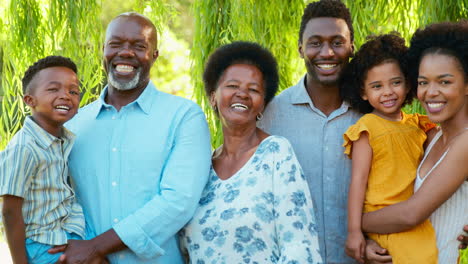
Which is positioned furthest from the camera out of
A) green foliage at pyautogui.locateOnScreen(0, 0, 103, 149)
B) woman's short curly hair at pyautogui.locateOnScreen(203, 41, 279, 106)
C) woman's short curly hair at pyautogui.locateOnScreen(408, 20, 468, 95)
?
green foliage at pyautogui.locateOnScreen(0, 0, 103, 149)

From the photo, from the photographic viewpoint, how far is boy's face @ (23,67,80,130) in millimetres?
2625

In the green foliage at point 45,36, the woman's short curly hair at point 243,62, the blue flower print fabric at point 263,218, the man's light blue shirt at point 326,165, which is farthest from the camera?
the green foliage at point 45,36

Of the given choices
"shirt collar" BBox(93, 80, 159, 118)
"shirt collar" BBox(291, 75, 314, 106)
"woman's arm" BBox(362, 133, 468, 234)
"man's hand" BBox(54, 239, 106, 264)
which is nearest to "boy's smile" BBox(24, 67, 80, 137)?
"shirt collar" BBox(93, 80, 159, 118)

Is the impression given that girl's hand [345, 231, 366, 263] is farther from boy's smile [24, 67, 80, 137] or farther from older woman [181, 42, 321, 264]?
boy's smile [24, 67, 80, 137]

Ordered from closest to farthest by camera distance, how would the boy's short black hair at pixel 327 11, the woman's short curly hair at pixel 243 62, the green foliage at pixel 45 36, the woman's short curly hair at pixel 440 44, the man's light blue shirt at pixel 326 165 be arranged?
1. the woman's short curly hair at pixel 440 44
2. the woman's short curly hair at pixel 243 62
3. the man's light blue shirt at pixel 326 165
4. the boy's short black hair at pixel 327 11
5. the green foliage at pixel 45 36

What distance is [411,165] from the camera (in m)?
2.64

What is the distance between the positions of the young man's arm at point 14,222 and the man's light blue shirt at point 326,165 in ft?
3.91

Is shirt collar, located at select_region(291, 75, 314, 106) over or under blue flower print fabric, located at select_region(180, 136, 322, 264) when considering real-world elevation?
over

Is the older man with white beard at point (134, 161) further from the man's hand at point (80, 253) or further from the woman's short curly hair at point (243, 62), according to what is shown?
the woman's short curly hair at point (243, 62)

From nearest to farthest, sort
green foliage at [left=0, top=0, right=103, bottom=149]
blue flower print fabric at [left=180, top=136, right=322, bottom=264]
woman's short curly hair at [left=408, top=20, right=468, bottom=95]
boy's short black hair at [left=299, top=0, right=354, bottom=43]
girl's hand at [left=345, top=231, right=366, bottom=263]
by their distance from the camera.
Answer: blue flower print fabric at [left=180, top=136, right=322, bottom=264] < woman's short curly hair at [left=408, top=20, right=468, bottom=95] < girl's hand at [left=345, top=231, right=366, bottom=263] < boy's short black hair at [left=299, top=0, right=354, bottom=43] < green foliage at [left=0, top=0, right=103, bottom=149]

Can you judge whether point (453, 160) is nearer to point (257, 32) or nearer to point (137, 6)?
point (257, 32)

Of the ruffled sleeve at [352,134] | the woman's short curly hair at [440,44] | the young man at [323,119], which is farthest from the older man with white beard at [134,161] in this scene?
the woman's short curly hair at [440,44]

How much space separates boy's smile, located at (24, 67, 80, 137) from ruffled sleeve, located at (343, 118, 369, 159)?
1143 millimetres

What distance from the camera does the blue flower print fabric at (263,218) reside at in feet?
7.86
